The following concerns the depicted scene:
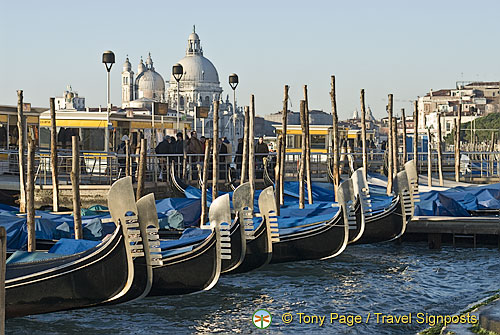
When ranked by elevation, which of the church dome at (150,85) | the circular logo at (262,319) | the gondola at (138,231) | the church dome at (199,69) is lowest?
the circular logo at (262,319)

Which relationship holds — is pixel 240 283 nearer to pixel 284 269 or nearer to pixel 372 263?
pixel 284 269

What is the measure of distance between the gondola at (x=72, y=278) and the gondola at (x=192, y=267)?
27.2 inches

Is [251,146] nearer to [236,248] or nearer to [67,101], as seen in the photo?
[236,248]

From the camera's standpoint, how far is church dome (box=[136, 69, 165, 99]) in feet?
347

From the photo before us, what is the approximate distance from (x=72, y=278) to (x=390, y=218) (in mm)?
6062

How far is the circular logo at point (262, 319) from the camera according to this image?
9.09 meters

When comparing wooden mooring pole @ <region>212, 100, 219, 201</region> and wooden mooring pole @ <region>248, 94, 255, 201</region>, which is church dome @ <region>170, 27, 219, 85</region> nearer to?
wooden mooring pole @ <region>248, 94, 255, 201</region>

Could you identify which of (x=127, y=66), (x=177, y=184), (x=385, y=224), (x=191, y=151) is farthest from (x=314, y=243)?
(x=127, y=66)

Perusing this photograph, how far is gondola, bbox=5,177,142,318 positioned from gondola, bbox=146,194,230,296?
0.69m

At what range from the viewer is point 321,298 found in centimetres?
1057

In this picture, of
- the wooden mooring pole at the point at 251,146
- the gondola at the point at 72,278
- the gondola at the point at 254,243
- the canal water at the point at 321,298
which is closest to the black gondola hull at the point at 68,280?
the gondola at the point at 72,278

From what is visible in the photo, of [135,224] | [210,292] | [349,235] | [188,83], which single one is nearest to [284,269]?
[349,235]

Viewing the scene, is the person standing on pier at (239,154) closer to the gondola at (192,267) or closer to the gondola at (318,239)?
the gondola at (318,239)

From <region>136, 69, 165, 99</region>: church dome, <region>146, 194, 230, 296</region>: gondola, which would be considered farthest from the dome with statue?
<region>146, 194, 230, 296</region>: gondola
